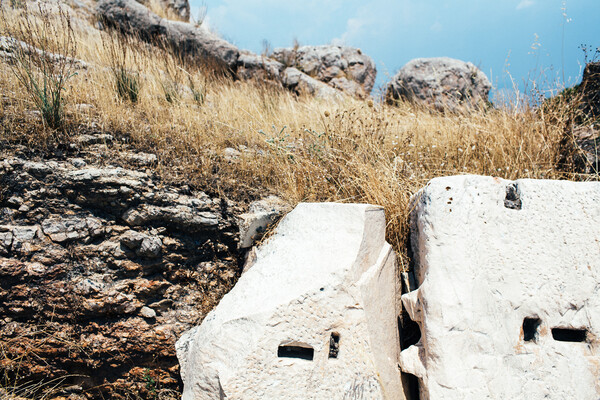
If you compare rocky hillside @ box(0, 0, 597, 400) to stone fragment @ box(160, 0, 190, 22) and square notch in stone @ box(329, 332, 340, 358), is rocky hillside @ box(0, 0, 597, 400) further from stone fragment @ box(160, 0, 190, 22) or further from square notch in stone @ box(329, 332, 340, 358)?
stone fragment @ box(160, 0, 190, 22)

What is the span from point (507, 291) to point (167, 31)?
9.81 m

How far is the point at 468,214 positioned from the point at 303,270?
1088 millimetres

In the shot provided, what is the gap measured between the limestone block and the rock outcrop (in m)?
1.58

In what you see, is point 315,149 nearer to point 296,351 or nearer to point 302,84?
point 296,351

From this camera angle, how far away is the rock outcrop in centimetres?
249

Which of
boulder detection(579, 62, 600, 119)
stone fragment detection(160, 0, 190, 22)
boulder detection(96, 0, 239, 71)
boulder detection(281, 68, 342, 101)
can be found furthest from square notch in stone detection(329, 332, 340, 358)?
stone fragment detection(160, 0, 190, 22)

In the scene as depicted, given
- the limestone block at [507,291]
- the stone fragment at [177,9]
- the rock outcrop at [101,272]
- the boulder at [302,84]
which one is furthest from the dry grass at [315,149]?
the stone fragment at [177,9]

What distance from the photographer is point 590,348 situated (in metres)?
2.03

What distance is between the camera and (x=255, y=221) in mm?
2854

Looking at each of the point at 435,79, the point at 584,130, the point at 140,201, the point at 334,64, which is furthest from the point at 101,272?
the point at 334,64

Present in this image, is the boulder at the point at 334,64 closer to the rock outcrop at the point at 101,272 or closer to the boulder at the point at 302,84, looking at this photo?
the boulder at the point at 302,84

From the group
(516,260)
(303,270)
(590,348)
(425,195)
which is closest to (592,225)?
(516,260)

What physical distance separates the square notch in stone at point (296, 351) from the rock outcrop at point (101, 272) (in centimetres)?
91

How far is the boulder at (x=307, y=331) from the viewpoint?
1.92m
